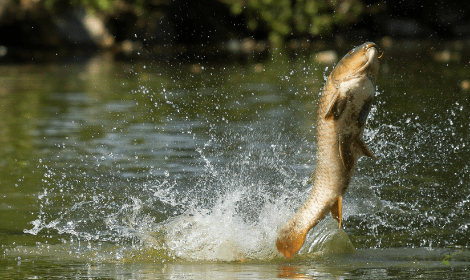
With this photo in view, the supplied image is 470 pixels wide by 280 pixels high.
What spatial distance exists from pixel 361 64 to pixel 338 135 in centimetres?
52

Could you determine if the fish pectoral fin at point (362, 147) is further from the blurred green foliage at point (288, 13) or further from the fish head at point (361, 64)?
the blurred green foliage at point (288, 13)

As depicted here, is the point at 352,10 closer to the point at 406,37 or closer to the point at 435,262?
the point at 406,37

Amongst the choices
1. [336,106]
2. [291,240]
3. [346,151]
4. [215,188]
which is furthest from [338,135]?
[215,188]

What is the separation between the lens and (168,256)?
5.32 meters

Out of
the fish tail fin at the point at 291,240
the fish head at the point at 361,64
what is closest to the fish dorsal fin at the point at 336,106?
the fish head at the point at 361,64

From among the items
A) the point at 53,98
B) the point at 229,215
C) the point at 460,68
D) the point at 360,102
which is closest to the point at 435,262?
the point at 360,102

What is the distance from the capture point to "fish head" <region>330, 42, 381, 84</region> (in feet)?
15.0

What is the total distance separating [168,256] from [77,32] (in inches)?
1066

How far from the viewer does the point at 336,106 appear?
184 inches

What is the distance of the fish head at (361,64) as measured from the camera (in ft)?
15.0

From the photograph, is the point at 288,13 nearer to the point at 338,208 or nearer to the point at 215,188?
the point at 215,188

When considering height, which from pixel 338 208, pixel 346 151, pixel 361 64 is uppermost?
pixel 361 64

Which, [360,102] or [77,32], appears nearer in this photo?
[360,102]

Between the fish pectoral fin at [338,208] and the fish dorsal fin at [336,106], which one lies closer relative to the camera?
the fish dorsal fin at [336,106]
